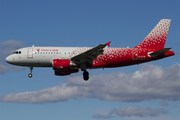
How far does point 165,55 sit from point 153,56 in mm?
1831

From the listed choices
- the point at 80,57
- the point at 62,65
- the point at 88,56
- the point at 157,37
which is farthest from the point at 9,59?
the point at 157,37

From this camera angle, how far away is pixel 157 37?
5022cm

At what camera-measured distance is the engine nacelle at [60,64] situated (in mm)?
45750

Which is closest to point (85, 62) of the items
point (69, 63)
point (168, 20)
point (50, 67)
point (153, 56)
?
point (69, 63)

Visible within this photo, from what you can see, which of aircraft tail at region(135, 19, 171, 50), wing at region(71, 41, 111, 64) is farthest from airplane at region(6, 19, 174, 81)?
aircraft tail at region(135, 19, 171, 50)

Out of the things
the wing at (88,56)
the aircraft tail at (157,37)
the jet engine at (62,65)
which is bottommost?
the jet engine at (62,65)

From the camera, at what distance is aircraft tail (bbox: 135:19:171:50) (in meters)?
49.7

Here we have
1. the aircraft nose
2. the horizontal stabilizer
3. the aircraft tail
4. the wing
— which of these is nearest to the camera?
the wing

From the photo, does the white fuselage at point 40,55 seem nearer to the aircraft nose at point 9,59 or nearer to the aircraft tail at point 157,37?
the aircraft nose at point 9,59

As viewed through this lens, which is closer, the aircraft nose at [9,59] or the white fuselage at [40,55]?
the white fuselage at [40,55]

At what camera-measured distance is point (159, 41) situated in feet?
164

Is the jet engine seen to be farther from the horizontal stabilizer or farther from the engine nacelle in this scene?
the horizontal stabilizer

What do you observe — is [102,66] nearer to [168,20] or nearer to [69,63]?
[69,63]

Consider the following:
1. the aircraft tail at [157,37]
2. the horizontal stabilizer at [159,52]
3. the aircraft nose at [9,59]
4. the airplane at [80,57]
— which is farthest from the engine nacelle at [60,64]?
the horizontal stabilizer at [159,52]
